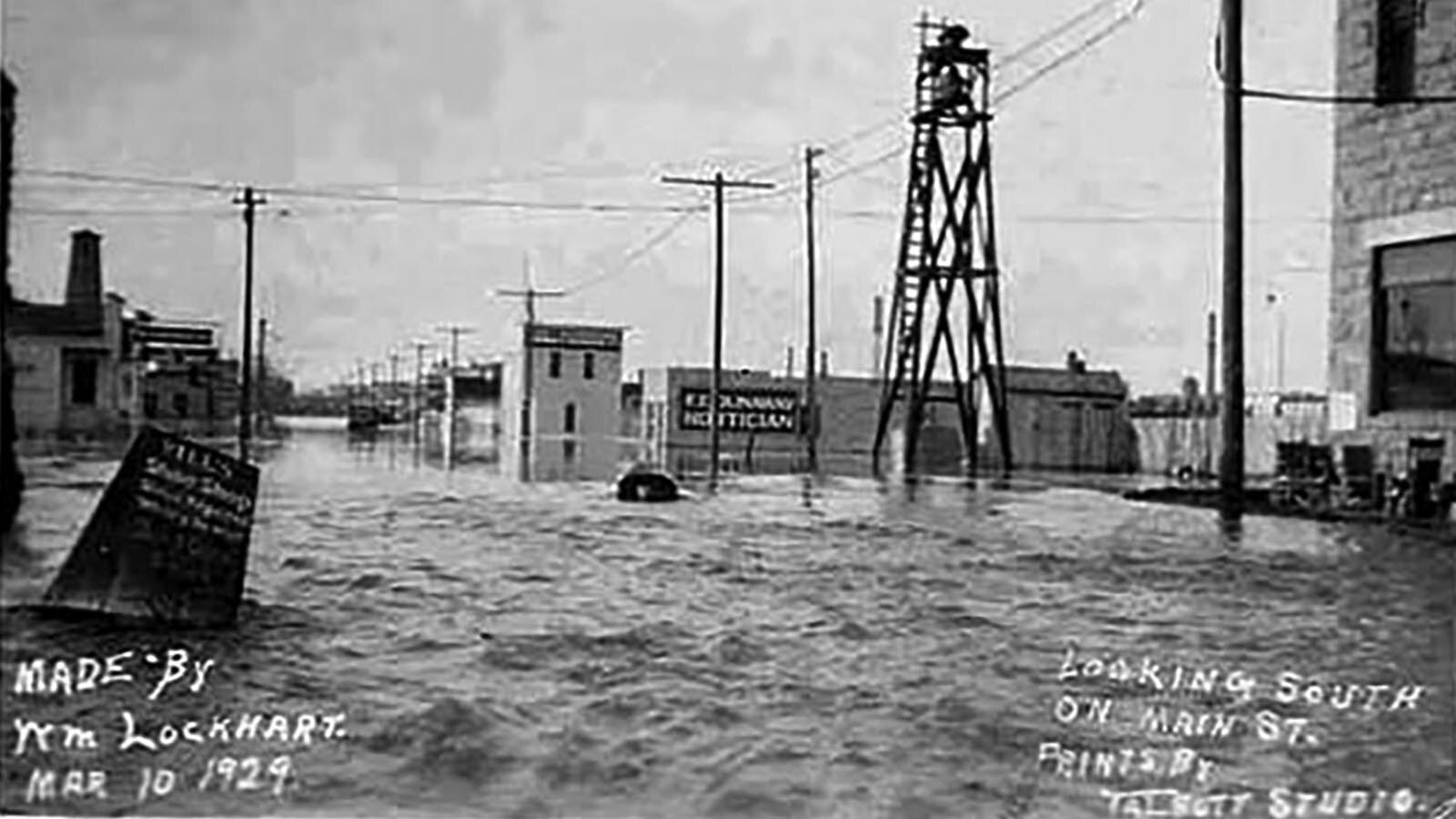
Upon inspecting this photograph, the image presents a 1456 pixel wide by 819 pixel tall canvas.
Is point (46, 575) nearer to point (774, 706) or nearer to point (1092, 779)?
point (774, 706)

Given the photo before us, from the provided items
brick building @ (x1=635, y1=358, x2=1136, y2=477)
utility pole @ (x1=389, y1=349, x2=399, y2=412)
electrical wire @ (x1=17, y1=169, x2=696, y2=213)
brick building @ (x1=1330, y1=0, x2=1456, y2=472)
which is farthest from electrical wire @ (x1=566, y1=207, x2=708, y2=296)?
brick building @ (x1=1330, y1=0, x2=1456, y2=472)

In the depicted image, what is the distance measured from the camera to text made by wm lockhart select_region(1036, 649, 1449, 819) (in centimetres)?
221

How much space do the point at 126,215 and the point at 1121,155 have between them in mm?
1353

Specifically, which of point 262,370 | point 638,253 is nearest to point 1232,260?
point 638,253

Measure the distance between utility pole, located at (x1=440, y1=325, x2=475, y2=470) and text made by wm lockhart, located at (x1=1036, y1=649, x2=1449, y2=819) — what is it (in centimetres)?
86

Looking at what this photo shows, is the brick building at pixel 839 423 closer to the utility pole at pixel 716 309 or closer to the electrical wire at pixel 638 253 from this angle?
the utility pole at pixel 716 309

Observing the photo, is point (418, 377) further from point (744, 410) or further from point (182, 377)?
point (744, 410)

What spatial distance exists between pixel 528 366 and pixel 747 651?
482 mm

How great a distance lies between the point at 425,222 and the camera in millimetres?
2402

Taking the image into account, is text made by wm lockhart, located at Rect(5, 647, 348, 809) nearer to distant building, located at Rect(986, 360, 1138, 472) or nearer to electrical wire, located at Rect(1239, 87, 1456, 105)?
distant building, located at Rect(986, 360, 1138, 472)

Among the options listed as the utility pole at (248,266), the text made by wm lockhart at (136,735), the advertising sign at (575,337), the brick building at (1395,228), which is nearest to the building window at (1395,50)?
the brick building at (1395,228)

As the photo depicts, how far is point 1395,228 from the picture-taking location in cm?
255

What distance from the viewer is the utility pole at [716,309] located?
2.47 metres

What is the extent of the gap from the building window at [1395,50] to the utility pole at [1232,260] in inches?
7.6
